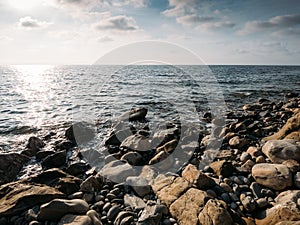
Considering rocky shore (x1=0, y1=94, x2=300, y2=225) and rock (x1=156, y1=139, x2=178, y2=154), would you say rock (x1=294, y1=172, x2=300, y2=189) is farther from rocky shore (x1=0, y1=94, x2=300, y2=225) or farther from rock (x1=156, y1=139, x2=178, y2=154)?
rock (x1=156, y1=139, x2=178, y2=154)

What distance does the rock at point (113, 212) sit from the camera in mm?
3887

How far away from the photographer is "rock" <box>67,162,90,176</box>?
18.9 ft

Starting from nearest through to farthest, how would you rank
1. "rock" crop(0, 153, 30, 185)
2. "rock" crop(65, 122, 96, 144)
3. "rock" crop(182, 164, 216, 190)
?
"rock" crop(182, 164, 216, 190), "rock" crop(0, 153, 30, 185), "rock" crop(65, 122, 96, 144)

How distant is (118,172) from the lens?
5.23 m

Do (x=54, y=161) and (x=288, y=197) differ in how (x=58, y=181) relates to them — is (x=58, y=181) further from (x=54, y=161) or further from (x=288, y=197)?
(x=288, y=197)

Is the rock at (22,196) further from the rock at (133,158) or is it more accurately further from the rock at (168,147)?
the rock at (168,147)

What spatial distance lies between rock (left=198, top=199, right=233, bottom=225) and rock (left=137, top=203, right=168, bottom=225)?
687mm

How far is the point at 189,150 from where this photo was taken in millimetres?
6508

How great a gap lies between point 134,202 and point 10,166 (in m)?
3.94

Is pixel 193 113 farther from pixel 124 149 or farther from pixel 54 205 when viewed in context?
pixel 54 205

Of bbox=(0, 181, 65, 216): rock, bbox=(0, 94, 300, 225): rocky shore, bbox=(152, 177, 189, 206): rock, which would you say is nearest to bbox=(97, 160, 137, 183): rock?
bbox=(0, 94, 300, 225): rocky shore

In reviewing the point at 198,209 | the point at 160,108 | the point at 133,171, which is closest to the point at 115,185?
the point at 133,171

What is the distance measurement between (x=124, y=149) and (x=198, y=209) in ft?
12.3

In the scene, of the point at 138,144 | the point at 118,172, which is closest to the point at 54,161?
the point at 118,172
